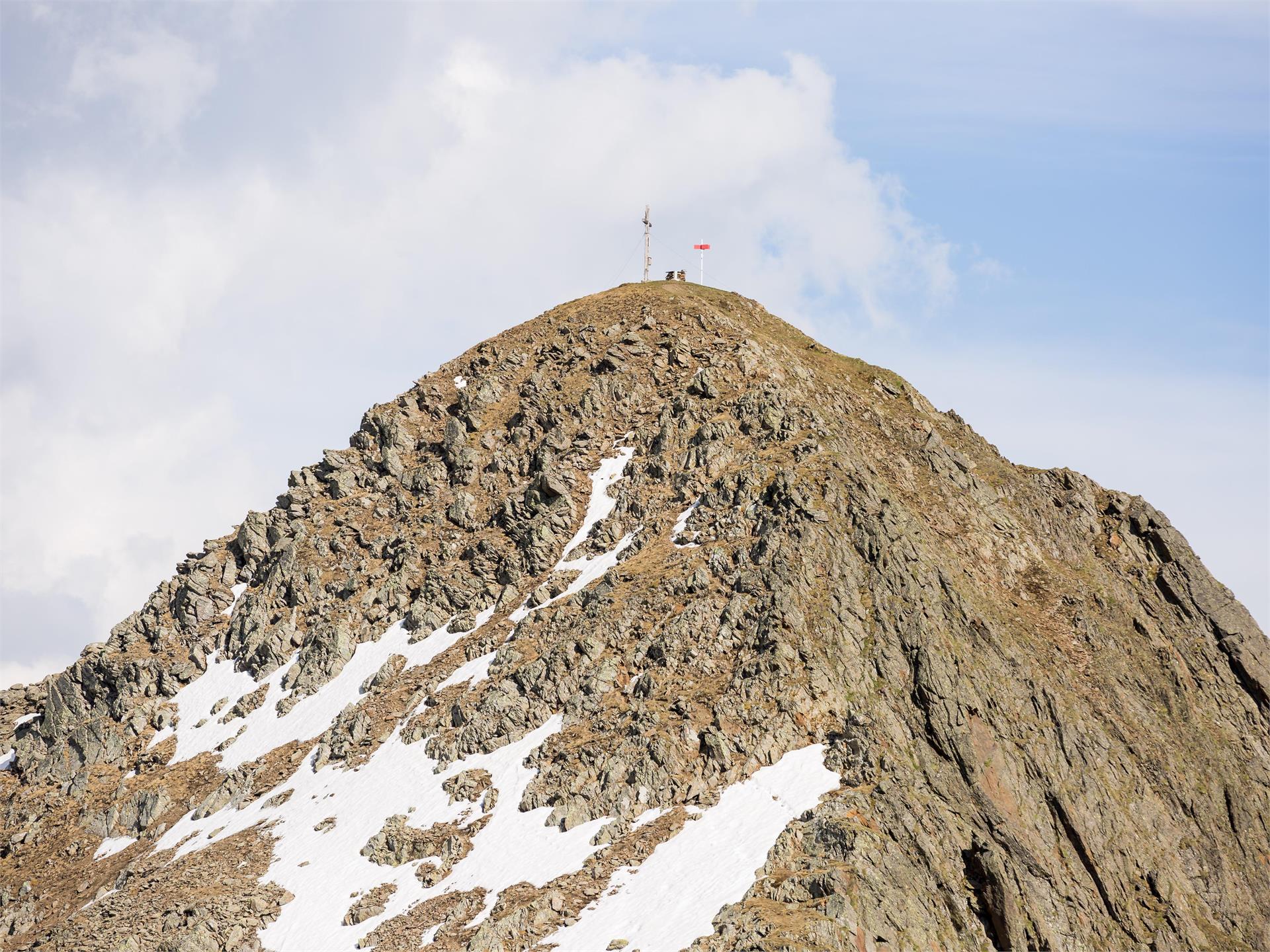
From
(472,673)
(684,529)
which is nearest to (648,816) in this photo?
(472,673)

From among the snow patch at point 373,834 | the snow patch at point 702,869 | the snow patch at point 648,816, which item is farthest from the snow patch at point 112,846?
the snow patch at point 648,816

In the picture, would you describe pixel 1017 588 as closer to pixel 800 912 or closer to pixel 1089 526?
pixel 1089 526

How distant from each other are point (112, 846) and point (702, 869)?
3590 cm

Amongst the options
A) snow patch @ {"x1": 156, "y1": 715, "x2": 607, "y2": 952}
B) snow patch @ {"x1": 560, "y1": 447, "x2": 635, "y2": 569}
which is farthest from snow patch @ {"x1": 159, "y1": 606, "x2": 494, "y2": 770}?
snow patch @ {"x1": 560, "y1": 447, "x2": 635, "y2": 569}

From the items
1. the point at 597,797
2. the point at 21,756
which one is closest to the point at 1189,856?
the point at 597,797

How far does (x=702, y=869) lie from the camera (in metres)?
51.7

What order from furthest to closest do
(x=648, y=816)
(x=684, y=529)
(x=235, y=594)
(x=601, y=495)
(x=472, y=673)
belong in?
1. (x=235, y=594)
2. (x=601, y=495)
3. (x=684, y=529)
4. (x=472, y=673)
5. (x=648, y=816)

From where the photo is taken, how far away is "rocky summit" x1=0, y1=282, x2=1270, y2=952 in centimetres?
5362

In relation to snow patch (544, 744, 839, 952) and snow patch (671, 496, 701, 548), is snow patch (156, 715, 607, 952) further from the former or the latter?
snow patch (671, 496, 701, 548)

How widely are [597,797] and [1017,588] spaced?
27.5m

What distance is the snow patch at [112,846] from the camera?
228 feet

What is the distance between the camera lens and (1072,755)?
60.6m

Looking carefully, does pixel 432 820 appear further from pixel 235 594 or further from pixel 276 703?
pixel 235 594

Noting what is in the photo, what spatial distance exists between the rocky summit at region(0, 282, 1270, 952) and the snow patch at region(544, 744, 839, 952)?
165mm
